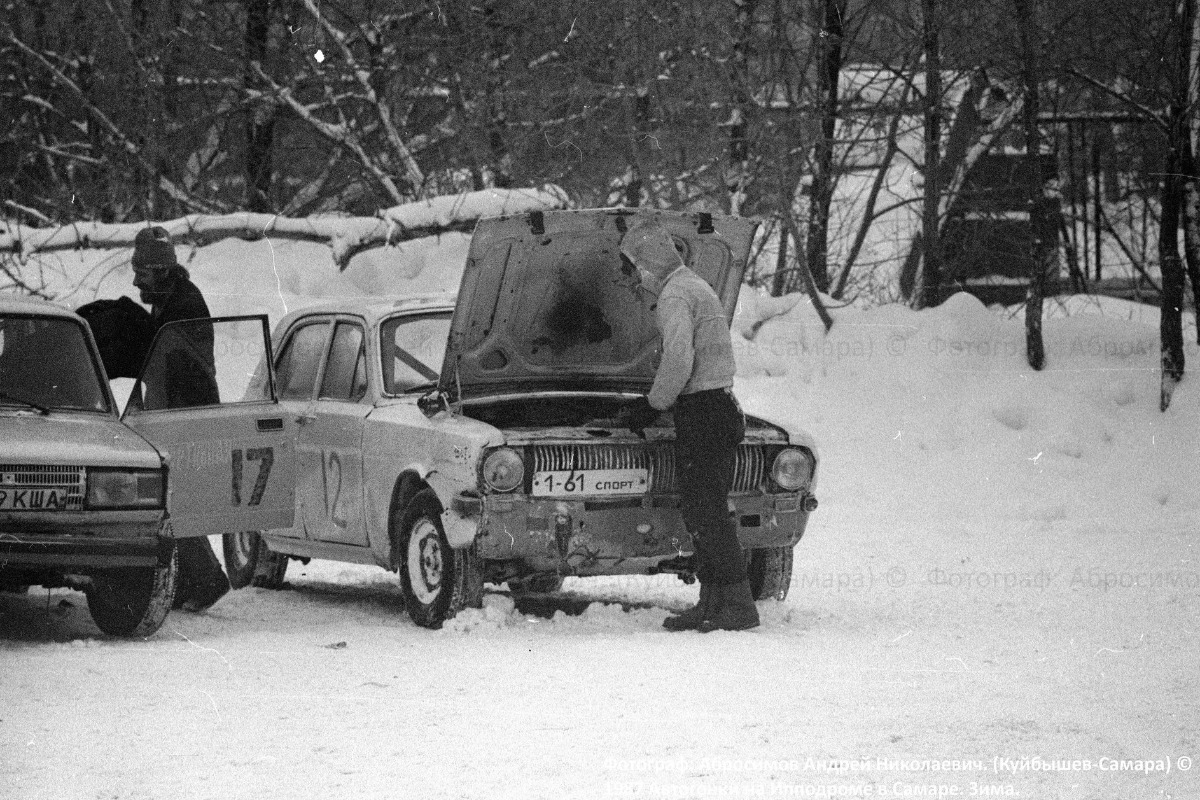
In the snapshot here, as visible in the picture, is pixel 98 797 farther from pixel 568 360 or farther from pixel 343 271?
pixel 343 271

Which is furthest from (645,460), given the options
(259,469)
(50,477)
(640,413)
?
(50,477)

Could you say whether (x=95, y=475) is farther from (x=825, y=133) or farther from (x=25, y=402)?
(x=825, y=133)

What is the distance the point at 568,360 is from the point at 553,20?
1031cm

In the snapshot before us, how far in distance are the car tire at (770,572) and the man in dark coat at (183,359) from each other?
2774 millimetres

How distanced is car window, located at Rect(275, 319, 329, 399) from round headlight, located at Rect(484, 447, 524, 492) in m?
2.11

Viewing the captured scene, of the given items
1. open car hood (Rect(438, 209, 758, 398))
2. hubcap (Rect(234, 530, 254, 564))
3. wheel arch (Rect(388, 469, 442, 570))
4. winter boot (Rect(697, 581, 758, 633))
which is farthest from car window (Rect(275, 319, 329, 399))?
winter boot (Rect(697, 581, 758, 633))

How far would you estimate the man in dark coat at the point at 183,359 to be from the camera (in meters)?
8.62

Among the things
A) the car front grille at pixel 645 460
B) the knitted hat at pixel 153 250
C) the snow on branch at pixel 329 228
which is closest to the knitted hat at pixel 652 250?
the car front grille at pixel 645 460

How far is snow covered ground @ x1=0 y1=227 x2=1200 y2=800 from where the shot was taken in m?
5.16

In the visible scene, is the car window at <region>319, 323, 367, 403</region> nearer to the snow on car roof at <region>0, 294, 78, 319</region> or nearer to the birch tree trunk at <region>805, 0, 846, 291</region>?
the snow on car roof at <region>0, 294, 78, 319</region>

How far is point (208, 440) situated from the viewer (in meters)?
8.09

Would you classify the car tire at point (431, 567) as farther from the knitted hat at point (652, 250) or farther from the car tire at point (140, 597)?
the knitted hat at point (652, 250)

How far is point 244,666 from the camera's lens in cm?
710

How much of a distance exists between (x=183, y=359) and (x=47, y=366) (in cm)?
66
